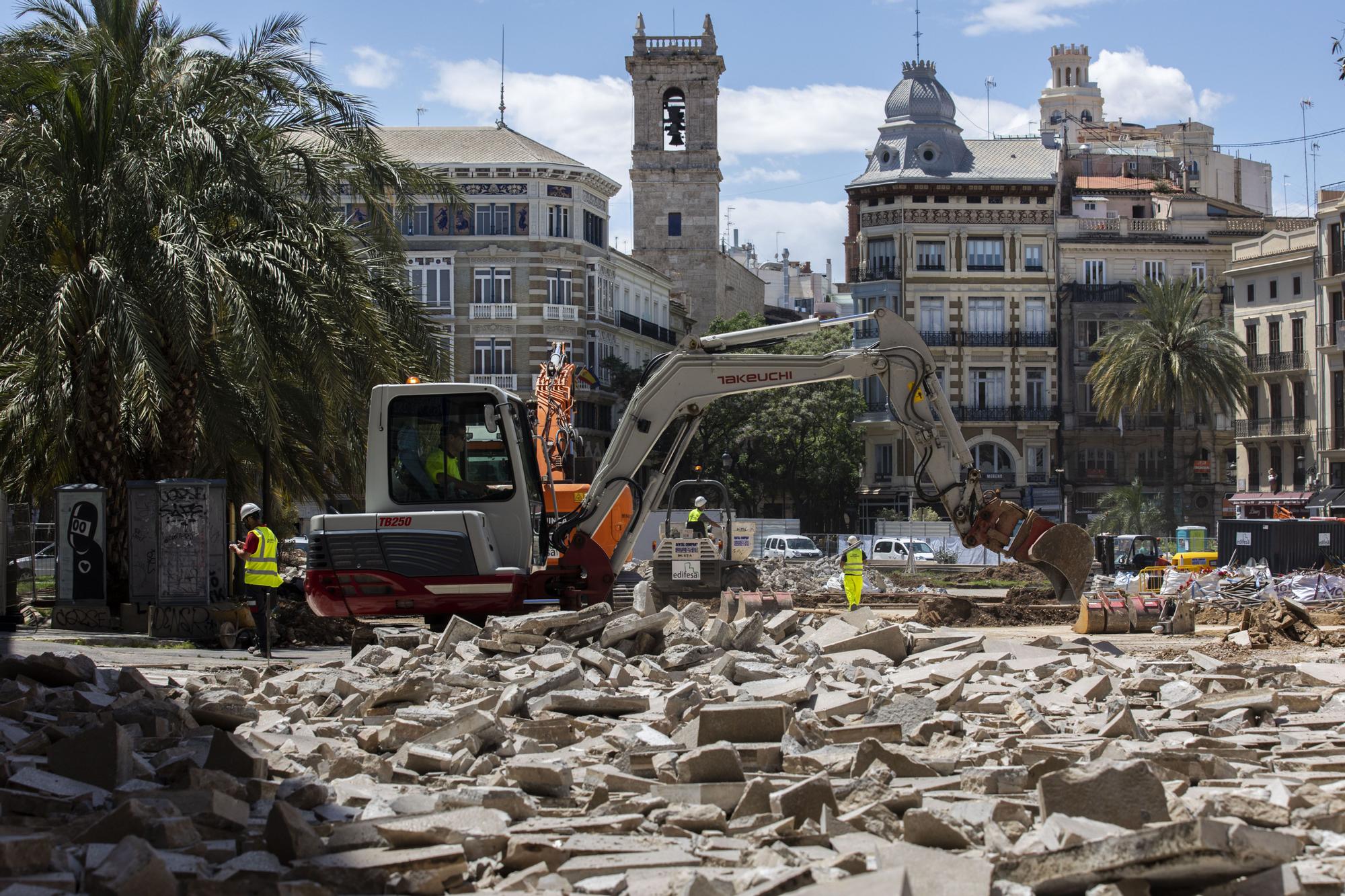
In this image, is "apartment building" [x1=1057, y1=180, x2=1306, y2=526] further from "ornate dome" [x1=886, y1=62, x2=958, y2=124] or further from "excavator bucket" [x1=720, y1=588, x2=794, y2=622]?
"excavator bucket" [x1=720, y1=588, x2=794, y2=622]

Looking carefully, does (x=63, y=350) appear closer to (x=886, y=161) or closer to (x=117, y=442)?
(x=117, y=442)

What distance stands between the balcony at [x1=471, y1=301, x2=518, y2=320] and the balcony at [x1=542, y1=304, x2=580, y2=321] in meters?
1.29

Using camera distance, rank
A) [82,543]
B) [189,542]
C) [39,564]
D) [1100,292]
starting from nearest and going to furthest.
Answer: [189,542]
[82,543]
[39,564]
[1100,292]

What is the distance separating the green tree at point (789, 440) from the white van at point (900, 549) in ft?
38.0

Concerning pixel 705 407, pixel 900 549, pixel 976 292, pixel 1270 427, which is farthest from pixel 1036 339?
pixel 705 407

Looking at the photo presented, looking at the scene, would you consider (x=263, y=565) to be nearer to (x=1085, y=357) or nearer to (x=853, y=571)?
(x=853, y=571)

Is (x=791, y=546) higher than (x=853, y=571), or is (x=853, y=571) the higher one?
(x=853, y=571)

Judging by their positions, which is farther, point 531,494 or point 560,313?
point 560,313

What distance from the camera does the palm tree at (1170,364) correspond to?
182 feet

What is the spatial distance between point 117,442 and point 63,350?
Result: 249 cm

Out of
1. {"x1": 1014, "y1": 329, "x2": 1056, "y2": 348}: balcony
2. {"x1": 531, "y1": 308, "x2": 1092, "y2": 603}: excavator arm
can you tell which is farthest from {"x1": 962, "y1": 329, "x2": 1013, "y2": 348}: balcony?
{"x1": 531, "y1": 308, "x2": 1092, "y2": 603}: excavator arm

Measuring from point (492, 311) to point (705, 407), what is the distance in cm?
4398

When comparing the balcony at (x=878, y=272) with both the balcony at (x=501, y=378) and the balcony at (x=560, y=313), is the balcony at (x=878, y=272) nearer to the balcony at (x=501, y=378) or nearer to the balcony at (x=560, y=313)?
the balcony at (x=560, y=313)

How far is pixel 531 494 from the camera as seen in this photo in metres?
16.6
